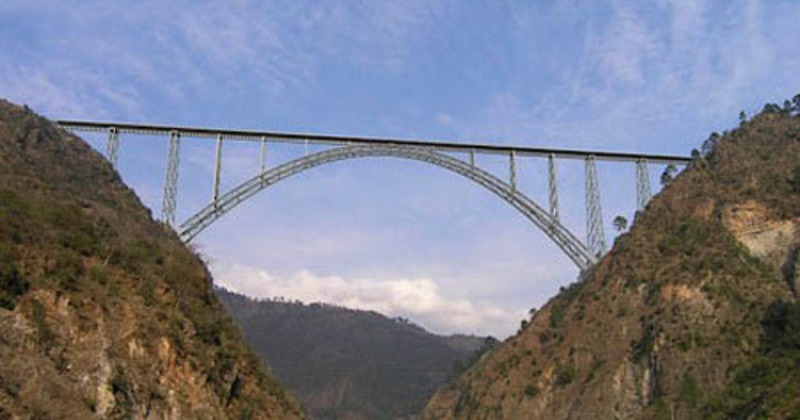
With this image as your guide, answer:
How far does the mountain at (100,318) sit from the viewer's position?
812 inches

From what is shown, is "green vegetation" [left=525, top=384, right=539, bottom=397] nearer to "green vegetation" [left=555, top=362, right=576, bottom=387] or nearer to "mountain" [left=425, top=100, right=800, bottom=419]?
"mountain" [left=425, top=100, right=800, bottom=419]

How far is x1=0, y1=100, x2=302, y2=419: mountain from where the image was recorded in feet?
67.7

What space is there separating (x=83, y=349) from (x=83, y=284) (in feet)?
11.3

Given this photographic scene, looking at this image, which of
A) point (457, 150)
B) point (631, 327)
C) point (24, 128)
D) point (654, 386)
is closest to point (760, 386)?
point (654, 386)

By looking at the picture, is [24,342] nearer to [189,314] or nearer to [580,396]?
[189,314]

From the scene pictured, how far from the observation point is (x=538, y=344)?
66.1 metres

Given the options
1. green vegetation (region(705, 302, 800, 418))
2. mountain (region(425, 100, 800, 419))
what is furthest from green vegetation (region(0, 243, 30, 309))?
mountain (region(425, 100, 800, 419))

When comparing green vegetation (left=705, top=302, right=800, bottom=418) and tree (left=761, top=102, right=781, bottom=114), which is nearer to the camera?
green vegetation (left=705, top=302, right=800, bottom=418)

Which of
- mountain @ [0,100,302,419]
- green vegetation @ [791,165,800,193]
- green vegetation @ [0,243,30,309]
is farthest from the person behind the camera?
green vegetation @ [791,165,800,193]

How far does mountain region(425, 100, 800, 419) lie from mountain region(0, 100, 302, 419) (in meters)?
25.6

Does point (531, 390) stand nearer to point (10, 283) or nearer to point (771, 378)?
point (771, 378)

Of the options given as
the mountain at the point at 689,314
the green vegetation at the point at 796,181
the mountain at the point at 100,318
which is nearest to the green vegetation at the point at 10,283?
the mountain at the point at 100,318

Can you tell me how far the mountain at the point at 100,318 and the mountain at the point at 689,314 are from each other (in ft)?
83.8

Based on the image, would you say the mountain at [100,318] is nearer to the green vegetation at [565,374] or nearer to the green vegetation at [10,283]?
the green vegetation at [10,283]
